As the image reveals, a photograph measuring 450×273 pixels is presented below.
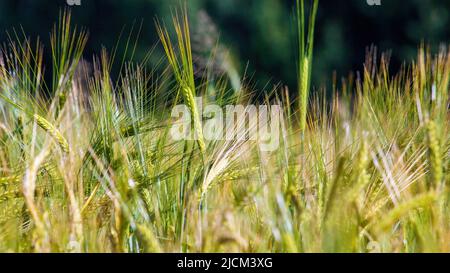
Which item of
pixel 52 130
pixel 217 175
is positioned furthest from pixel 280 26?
pixel 52 130

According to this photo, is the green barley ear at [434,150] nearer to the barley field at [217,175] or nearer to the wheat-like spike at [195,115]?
the barley field at [217,175]

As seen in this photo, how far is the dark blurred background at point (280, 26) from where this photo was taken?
46.3 ft

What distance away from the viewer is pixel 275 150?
1.72 metres

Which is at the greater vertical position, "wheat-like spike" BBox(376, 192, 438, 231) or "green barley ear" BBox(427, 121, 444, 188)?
"green barley ear" BBox(427, 121, 444, 188)

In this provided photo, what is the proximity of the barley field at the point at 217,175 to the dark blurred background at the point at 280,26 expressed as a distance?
11.9m

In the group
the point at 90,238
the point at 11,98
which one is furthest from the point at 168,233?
the point at 11,98

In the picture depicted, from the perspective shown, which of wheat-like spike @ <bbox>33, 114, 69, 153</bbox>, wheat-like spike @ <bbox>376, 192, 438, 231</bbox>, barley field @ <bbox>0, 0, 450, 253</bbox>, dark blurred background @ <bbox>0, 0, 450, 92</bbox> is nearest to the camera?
wheat-like spike @ <bbox>376, 192, 438, 231</bbox>

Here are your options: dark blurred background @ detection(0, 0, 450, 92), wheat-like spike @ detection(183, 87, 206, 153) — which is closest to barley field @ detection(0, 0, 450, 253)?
wheat-like spike @ detection(183, 87, 206, 153)

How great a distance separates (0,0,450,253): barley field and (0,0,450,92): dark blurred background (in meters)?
11.9

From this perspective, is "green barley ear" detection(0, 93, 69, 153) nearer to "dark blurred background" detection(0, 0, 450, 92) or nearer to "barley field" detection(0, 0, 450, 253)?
"barley field" detection(0, 0, 450, 253)

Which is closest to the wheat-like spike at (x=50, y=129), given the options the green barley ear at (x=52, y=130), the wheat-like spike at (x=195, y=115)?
the green barley ear at (x=52, y=130)

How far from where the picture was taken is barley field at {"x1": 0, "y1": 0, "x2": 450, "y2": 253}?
51.9 inches
